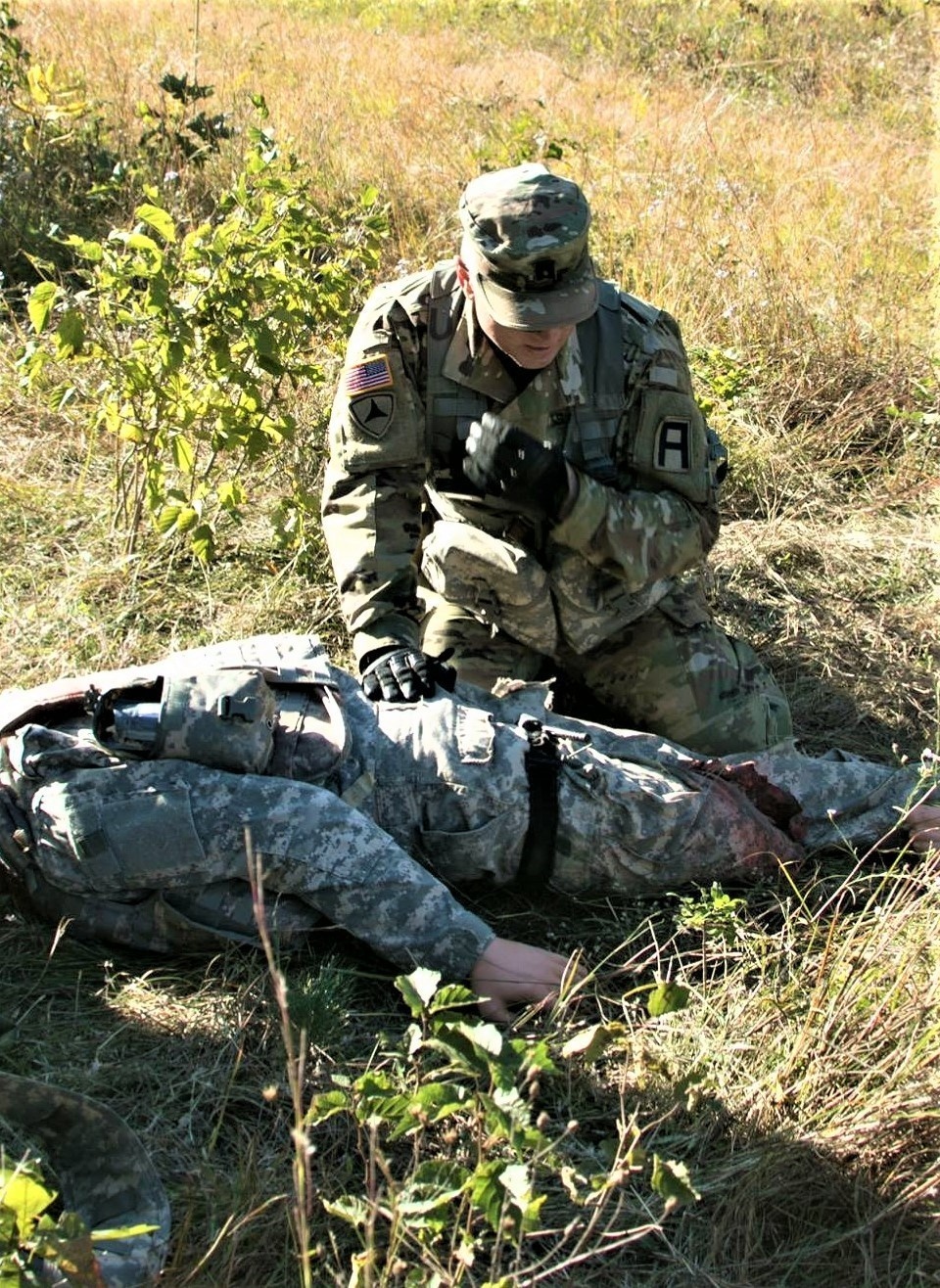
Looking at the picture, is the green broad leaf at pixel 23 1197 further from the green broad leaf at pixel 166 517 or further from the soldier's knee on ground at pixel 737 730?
the green broad leaf at pixel 166 517

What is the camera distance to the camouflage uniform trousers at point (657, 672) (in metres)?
3.99

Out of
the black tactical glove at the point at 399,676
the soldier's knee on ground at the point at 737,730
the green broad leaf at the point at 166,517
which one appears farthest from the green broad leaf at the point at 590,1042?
the green broad leaf at the point at 166,517

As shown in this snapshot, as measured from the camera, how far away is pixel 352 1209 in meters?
2.13

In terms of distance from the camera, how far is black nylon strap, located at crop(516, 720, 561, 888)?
316 cm

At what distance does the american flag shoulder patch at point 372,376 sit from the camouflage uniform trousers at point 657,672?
0.72m

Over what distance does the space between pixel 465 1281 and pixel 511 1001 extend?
2.25 feet

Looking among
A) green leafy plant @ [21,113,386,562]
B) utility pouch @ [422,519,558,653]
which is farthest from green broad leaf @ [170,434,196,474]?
utility pouch @ [422,519,558,653]

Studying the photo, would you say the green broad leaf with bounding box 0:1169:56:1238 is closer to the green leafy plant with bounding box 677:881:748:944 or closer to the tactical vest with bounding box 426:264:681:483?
the green leafy plant with bounding box 677:881:748:944

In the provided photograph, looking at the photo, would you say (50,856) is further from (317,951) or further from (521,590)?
(521,590)

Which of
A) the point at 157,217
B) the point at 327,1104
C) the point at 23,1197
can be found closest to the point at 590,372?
the point at 157,217

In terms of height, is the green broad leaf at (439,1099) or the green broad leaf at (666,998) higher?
the green broad leaf at (666,998)

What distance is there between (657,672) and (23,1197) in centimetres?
253

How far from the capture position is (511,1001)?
290 cm

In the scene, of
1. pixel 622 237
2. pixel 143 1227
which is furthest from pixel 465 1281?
pixel 622 237
